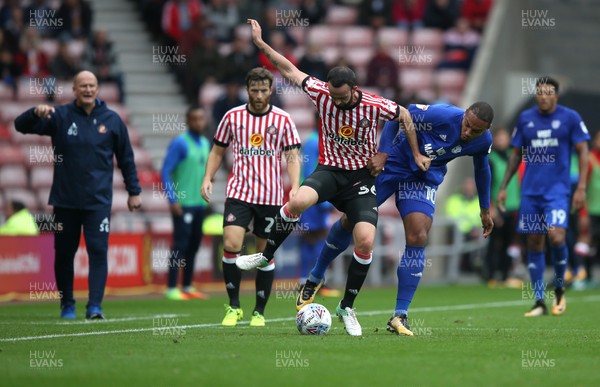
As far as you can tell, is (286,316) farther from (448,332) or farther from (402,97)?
(402,97)

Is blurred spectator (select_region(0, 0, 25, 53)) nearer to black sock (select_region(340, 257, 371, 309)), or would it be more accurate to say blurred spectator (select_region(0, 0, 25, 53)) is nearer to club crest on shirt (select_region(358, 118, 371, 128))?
club crest on shirt (select_region(358, 118, 371, 128))

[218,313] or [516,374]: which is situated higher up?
[516,374]

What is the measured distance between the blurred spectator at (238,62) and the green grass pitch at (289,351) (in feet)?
30.2

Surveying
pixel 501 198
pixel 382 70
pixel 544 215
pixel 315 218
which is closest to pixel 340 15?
pixel 382 70

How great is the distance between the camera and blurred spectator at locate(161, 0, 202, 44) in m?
23.0

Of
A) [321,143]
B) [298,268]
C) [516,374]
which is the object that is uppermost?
[321,143]

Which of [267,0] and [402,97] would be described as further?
[267,0]

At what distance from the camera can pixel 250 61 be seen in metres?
22.3

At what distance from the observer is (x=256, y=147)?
455 inches

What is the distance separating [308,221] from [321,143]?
689 centimetres

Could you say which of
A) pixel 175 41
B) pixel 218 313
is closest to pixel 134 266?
pixel 218 313

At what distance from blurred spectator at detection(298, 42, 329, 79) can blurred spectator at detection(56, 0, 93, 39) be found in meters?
4.19

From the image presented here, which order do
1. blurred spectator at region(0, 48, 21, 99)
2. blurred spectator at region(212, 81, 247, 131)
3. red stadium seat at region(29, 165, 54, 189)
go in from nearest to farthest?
red stadium seat at region(29, 165, 54, 189) < blurred spectator at region(212, 81, 247, 131) < blurred spectator at region(0, 48, 21, 99)

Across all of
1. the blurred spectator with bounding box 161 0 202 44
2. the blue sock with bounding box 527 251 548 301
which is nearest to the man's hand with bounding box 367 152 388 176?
the blue sock with bounding box 527 251 548 301
